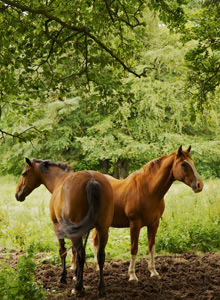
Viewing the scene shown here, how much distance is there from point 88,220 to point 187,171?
1.41 m

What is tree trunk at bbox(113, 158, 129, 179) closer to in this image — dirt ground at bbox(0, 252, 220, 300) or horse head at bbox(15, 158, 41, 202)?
dirt ground at bbox(0, 252, 220, 300)

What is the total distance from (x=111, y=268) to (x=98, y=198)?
75.0 inches

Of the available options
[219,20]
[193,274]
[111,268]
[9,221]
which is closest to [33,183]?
[111,268]

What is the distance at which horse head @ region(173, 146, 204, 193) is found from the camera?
4184mm

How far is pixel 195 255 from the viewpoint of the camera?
578 centimetres

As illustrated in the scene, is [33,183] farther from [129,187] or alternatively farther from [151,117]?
[151,117]

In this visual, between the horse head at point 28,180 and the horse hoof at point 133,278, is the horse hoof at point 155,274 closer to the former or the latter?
the horse hoof at point 133,278

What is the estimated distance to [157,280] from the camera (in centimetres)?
459

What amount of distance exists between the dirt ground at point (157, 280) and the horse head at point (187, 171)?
4.20ft

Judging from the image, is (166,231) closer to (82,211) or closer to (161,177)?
(161,177)

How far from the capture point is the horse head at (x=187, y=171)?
418 cm

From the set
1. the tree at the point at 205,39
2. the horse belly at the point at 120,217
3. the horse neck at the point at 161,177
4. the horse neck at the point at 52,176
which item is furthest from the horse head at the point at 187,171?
the tree at the point at 205,39

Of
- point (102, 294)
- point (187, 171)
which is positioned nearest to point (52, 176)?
point (102, 294)

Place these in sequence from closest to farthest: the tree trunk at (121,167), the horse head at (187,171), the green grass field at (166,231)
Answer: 1. the horse head at (187,171)
2. the green grass field at (166,231)
3. the tree trunk at (121,167)
